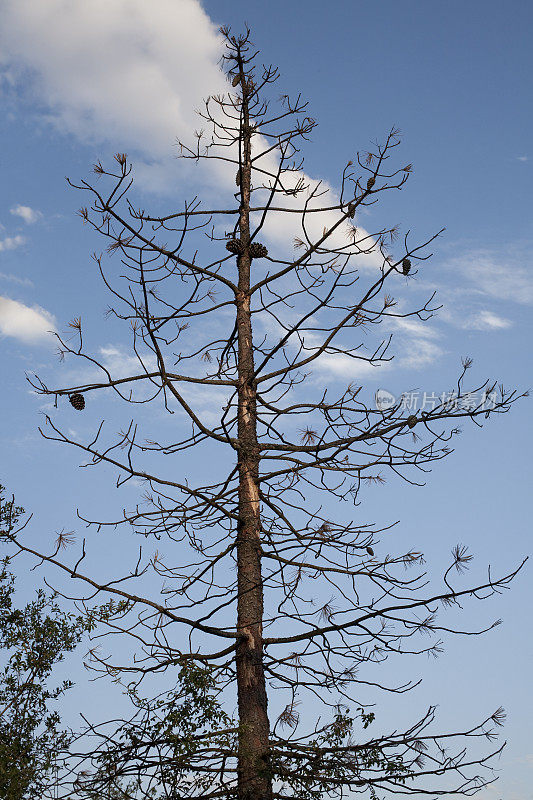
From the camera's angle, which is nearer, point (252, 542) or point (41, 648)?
point (252, 542)

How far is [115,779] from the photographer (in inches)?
249

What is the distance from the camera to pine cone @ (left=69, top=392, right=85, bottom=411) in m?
7.26

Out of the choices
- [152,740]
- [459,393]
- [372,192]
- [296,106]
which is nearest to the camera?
[152,740]

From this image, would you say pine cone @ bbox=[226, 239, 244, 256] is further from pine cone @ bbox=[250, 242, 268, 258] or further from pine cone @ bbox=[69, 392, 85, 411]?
pine cone @ bbox=[69, 392, 85, 411]

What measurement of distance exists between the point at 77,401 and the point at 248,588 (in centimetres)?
240

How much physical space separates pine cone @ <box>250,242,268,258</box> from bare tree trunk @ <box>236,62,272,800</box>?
6 cm

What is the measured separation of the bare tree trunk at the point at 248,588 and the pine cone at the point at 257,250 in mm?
63

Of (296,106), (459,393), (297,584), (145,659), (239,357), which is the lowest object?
(145,659)

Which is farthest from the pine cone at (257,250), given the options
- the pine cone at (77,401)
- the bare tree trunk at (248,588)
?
the pine cone at (77,401)

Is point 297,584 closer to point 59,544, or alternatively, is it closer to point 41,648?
point 59,544

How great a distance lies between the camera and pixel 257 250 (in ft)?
26.6

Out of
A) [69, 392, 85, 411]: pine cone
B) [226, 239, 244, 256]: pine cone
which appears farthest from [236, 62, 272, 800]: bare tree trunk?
[69, 392, 85, 411]: pine cone

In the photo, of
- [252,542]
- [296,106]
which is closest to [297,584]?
[252,542]

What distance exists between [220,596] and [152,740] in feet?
4.22
